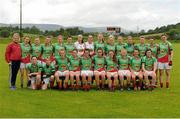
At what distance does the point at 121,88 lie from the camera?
46.5 feet

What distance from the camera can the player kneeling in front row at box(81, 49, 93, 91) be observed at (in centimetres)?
1379

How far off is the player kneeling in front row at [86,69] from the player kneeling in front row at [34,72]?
1468 mm

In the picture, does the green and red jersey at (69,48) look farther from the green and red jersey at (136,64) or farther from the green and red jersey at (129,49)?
the green and red jersey at (136,64)

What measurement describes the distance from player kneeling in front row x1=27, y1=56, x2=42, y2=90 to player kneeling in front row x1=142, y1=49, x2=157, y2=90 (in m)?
3.52

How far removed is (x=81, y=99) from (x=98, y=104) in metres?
0.96

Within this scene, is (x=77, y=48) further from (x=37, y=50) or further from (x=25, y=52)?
(x=25, y=52)

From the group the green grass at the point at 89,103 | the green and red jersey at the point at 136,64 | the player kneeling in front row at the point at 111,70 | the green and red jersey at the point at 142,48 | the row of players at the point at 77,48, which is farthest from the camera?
the green and red jersey at the point at 142,48

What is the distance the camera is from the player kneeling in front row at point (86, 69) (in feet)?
45.2

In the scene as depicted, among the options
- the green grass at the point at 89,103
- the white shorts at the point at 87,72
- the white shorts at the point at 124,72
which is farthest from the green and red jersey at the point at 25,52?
the white shorts at the point at 124,72

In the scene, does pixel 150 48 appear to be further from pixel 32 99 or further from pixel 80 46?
pixel 32 99

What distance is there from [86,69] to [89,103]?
→ 2585mm

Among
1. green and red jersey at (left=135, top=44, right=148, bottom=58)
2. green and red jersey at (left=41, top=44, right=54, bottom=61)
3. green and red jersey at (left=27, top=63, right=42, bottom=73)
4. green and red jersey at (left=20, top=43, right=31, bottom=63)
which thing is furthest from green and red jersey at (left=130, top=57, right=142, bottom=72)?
green and red jersey at (left=20, top=43, right=31, bottom=63)

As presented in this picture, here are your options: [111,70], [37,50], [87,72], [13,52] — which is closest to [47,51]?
[37,50]

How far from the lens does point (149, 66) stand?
46.3 ft
